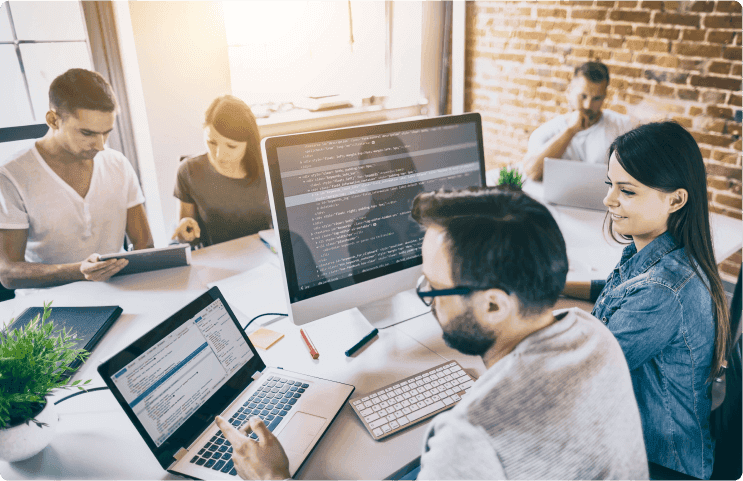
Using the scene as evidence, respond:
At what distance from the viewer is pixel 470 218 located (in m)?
0.79

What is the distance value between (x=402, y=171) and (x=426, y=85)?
324 cm

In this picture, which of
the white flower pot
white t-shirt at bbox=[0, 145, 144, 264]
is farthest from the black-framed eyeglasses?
white t-shirt at bbox=[0, 145, 144, 264]

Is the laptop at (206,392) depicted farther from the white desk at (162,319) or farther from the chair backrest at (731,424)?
the chair backrest at (731,424)

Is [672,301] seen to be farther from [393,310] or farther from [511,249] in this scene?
[393,310]

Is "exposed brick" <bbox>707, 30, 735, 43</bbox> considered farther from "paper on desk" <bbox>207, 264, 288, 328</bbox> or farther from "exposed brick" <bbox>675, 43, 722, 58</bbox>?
"paper on desk" <bbox>207, 264, 288, 328</bbox>

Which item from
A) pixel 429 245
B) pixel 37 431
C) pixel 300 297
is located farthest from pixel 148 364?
pixel 429 245

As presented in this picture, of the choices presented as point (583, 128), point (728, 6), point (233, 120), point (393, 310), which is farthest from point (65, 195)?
point (728, 6)

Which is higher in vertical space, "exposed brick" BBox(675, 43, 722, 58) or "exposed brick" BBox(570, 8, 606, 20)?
"exposed brick" BBox(570, 8, 606, 20)

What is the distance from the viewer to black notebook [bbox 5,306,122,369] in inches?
47.4

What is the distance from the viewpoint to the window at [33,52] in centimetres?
258

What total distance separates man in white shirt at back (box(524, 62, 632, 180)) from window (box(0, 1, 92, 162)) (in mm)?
2668

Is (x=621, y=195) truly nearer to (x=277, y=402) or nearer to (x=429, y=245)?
(x=429, y=245)

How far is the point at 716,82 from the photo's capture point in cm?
256

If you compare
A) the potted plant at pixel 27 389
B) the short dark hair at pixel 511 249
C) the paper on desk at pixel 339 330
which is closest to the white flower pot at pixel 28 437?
the potted plant at pixel 27 389
